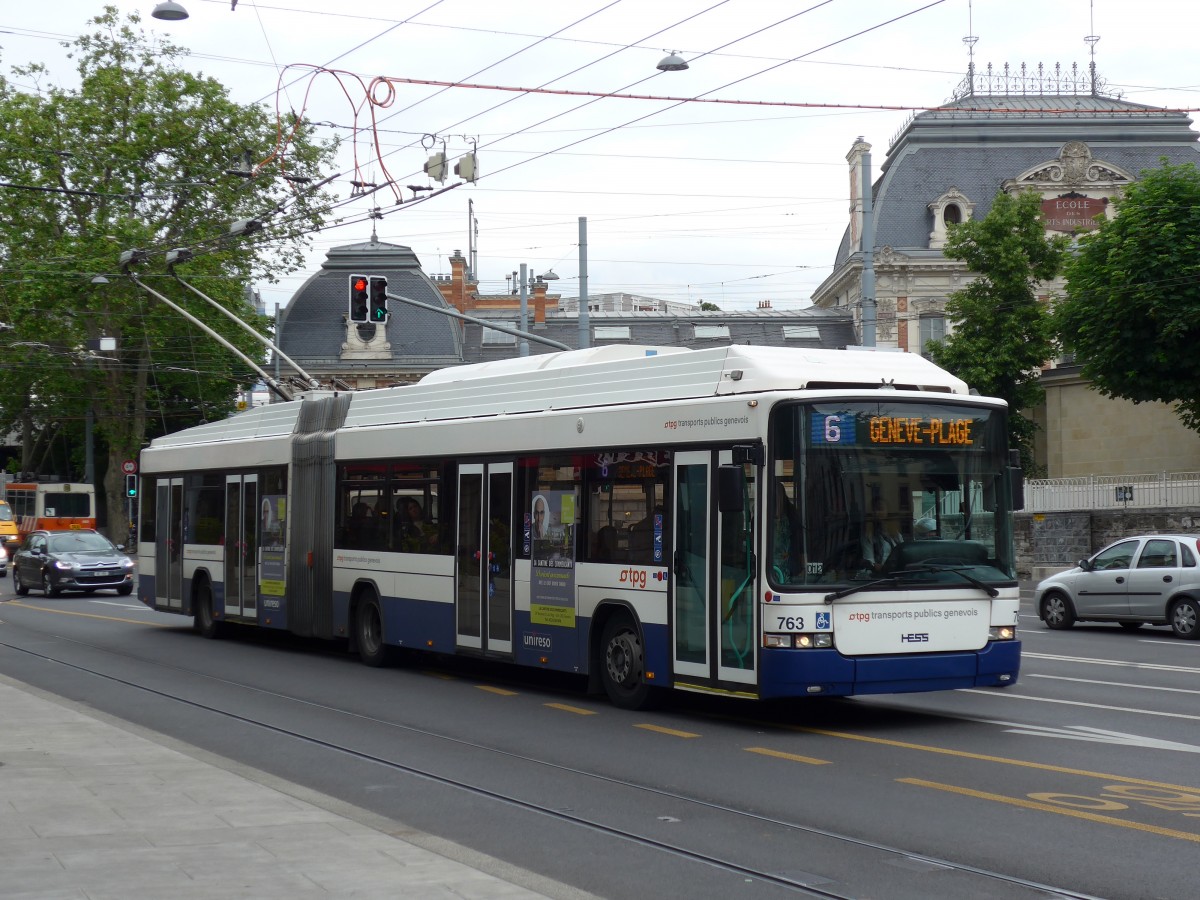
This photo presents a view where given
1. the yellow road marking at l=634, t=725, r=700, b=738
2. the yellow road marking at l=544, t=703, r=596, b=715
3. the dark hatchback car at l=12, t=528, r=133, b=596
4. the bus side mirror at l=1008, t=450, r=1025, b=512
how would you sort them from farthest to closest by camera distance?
the dark hatchback car at l=12, t=528, r=133, b=596 < the yellow road marking at l=544, t=703, r=596, b=715 < the bus side mirror at l=1008, t=450, r=1025, b=512 < the yellow road marking at l=634, t=725, r=700, b=738

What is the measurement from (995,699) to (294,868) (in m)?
8.84

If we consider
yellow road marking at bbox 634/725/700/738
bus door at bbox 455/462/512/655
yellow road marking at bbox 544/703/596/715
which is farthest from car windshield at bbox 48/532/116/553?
yellow road marking at bbox 634/725/700/738

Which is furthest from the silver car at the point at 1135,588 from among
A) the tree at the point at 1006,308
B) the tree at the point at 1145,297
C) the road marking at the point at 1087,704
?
the tree at the point at 1006,308

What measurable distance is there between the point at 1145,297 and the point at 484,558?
23.8m

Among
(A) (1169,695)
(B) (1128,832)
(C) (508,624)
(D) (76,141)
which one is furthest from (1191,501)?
(D) (76,141)

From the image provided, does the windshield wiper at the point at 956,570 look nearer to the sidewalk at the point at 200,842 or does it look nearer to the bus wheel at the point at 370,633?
the sidewalk at the point at 200,842

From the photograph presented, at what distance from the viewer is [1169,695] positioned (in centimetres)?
1445

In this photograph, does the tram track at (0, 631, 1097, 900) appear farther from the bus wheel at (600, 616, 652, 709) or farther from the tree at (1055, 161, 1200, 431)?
the tree at (1055, 161, 1200, 431)

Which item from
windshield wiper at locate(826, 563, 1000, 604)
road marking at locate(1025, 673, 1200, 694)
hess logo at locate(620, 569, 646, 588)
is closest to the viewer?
windshield wiper at locate(826, 563, 1000, 604)

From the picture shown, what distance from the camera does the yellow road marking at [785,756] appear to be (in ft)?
34.8

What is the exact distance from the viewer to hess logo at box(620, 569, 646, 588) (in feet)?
A: 43.2

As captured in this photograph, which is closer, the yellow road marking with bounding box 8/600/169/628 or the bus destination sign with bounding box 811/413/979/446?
the bus destination sign with bounding box 811/413/979/446

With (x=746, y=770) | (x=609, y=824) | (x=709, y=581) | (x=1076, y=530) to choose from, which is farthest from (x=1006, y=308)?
(x=609, y=824)

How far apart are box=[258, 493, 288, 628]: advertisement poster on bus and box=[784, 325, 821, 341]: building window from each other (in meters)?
53.0
